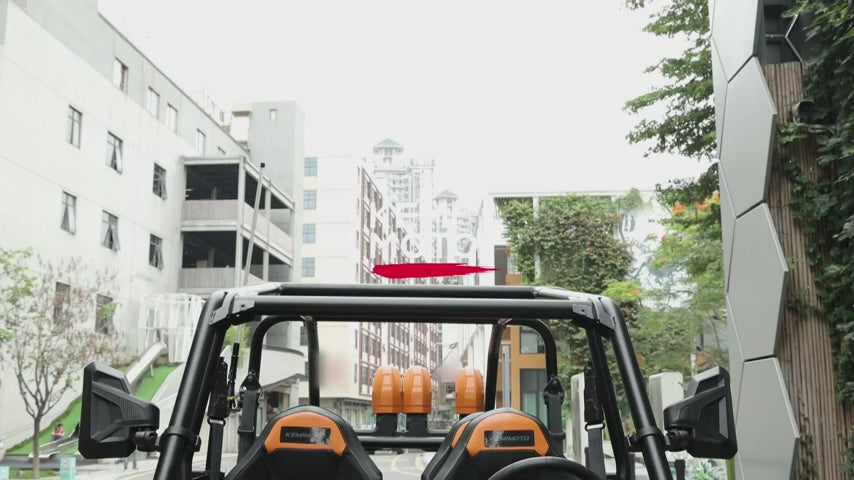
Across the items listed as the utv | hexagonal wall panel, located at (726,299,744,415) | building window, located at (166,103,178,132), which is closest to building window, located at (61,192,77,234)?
building window, located at (166,103,178,132)

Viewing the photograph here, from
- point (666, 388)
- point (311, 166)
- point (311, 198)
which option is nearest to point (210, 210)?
point (311, 166)

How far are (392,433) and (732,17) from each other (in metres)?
Answer: 6.03

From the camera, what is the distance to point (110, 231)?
97.0 ft

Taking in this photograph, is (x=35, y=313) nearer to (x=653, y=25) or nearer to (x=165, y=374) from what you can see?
(x=165, y=374)

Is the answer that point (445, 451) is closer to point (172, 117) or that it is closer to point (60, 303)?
point (60, 303)

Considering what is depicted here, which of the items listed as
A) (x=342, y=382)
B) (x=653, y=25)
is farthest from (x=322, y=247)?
(x=342, y=382)

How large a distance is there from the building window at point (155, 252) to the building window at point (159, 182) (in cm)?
170

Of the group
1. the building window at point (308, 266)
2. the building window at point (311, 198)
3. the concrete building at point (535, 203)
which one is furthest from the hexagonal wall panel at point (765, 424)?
the building window at point (311, 198)

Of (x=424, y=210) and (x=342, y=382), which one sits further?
(x=424, y=210)

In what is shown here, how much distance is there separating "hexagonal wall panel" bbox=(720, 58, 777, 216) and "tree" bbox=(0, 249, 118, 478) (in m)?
18.1

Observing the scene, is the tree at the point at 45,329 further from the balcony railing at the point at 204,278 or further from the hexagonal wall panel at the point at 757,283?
the hexagonal wall panel at the point at 757,283

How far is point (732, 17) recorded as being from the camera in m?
8.00

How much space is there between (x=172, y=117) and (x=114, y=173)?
19.3 feet

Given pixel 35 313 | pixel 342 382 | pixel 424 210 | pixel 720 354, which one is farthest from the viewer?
pixel 424 210
